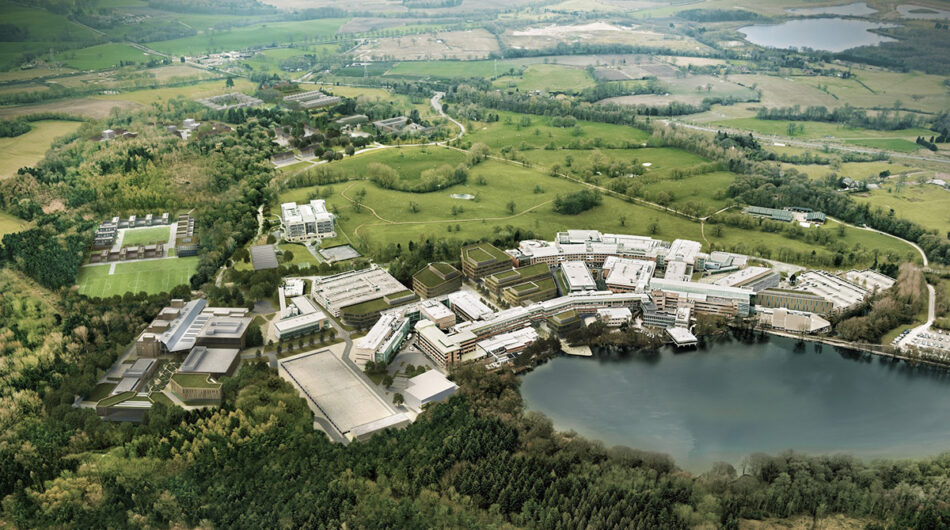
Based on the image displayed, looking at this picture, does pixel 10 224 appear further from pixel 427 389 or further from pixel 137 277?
pixel 427 389

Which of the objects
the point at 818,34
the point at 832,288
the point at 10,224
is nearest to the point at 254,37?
the point at 10,224

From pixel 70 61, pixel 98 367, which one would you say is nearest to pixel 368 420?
pixel 98 367

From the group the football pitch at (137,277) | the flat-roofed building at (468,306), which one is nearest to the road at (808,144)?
the flat-roofed building at (468,306)

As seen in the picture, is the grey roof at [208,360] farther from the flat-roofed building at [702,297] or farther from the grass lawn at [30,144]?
the grass lawn at [30,144]

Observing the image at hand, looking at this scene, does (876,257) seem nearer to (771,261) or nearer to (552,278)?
(771,261)

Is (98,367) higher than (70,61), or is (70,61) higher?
(70,61)

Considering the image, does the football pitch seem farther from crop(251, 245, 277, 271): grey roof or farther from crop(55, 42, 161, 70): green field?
crop(55, 42, 161, 70): green field
